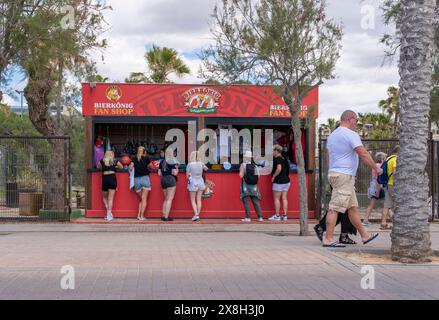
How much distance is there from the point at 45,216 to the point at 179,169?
3.65 m

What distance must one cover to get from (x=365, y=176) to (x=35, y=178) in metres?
8.35

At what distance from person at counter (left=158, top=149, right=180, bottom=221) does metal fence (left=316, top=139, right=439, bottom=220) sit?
12.4ft

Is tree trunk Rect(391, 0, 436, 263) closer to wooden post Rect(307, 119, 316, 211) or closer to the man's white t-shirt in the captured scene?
the man's white t-shirt

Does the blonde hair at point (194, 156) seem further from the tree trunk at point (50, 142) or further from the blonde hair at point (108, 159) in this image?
the tree trunk at point (50, 142)

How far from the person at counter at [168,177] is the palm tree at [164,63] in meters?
19.0

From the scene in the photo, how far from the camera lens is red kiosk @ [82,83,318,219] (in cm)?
1673

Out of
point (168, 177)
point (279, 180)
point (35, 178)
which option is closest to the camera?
point (35, 178)

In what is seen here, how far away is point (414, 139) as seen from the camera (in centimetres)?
830

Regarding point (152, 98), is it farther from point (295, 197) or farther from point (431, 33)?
point (431, 33)

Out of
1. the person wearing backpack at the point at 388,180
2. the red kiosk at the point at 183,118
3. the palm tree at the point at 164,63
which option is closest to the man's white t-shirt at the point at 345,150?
the person wearing backpack at the point at 388,180

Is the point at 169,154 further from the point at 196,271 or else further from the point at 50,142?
the point at 196,271

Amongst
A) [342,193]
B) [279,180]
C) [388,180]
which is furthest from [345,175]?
[279,180]

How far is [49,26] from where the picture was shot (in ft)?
39.5
